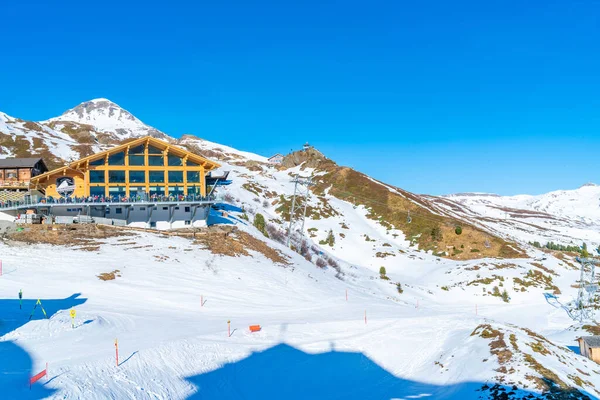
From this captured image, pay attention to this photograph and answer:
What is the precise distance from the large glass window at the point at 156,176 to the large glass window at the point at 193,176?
299cm

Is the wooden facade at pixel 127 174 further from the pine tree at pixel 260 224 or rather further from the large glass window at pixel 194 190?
the pine tree at pixel 260 224

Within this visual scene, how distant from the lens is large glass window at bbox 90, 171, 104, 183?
42.5 m

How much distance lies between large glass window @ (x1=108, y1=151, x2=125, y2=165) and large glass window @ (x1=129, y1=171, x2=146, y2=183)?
5.05 ft

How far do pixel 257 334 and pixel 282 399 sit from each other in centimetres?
582

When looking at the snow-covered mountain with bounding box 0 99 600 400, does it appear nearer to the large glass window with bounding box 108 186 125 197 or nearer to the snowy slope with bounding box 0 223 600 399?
the snowy slope with bounding box 0 223 600 399

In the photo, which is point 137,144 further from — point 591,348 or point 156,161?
point 591,348

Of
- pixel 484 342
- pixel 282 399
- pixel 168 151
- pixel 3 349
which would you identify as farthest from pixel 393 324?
pixel 168 151

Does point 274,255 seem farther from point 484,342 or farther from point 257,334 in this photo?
point 484,342

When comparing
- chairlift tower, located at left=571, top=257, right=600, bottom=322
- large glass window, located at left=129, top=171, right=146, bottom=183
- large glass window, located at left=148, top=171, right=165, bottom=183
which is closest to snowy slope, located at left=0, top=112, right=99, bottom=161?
large glass window, located at left=129, top=171, right=146, bottom=183

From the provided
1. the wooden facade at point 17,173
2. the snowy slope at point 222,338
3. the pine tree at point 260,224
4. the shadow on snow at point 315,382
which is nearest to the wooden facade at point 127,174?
the wooden facade at point 17,173

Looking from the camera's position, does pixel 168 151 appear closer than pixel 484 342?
No

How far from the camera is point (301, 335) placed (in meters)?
23.4

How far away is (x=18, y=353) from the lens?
16.5 meters

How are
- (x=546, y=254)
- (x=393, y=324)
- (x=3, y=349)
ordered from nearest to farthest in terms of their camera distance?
1. (x=3, y=349)
2. (x=393, y=324)
3. (x=546, y=254)
